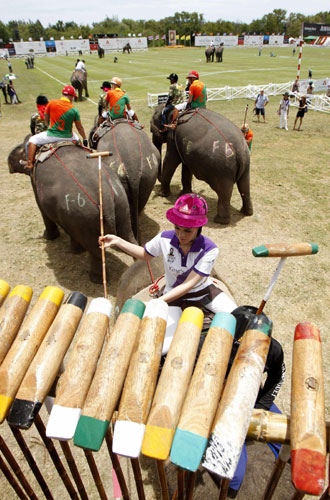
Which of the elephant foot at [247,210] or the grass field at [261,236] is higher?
the elephant foot at [247,210]

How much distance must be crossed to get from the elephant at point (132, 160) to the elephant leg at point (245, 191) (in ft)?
7.09

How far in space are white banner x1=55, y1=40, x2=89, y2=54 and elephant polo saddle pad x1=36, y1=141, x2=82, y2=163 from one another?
71.5 metres

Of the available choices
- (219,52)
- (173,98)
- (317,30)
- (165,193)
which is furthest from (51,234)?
(219,52)

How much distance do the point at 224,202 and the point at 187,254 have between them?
474 cm

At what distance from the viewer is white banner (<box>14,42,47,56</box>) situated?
63812 mm

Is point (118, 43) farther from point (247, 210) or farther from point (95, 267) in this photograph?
point (95, 267)

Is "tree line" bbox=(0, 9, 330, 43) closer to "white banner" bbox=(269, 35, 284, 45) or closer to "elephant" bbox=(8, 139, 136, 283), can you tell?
"white banner" bbox=(269, 35, 284, 45)

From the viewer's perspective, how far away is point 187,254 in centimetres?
299

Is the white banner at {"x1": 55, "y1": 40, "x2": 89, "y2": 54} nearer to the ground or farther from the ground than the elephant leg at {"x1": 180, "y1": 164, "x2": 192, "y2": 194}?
farther from the ground

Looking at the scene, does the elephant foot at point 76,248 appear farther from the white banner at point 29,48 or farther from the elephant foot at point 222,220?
the white banner at point 29,48

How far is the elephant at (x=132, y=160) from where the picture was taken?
6043mm

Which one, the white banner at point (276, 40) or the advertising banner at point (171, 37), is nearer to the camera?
the advertising banner at point (171, 37)

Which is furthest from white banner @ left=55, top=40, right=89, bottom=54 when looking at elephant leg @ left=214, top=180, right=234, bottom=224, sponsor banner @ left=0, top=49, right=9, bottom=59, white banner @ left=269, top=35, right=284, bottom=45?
elephant leg @ left=214, top=180, right=234, bottom=224

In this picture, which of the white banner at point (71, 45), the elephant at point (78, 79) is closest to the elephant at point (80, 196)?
the elephant at point (78, 79)
